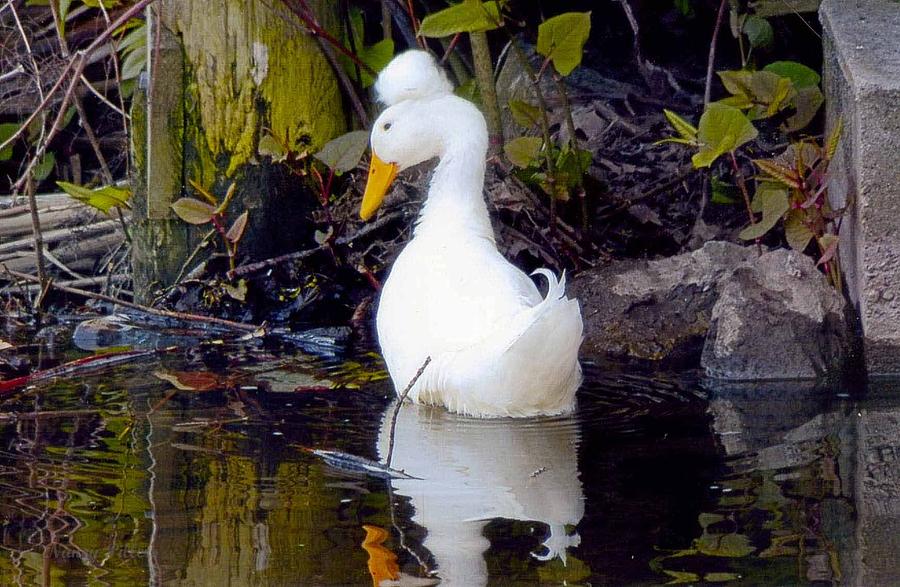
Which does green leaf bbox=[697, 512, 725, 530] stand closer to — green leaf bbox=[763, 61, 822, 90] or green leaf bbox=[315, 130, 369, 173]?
green leaf bbox=[315, 130, 369, 173]

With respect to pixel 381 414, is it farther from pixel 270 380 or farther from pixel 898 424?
pixel 898 424

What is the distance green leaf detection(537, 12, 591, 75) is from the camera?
158 inches

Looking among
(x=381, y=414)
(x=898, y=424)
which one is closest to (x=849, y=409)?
(x=898, y=424)

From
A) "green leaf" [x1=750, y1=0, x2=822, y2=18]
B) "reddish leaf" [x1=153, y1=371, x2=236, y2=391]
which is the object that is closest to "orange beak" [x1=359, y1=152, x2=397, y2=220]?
"reddish leaf" [x1=153, y1=371, x2=236, y2=391]

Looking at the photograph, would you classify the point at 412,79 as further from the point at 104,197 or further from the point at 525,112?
the point at 104,197

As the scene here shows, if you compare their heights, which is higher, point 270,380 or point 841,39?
point 841,39

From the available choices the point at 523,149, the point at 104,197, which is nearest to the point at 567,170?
the point at 523,149

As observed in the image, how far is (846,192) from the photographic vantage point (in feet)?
12.8

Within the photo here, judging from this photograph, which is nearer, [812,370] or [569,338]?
[569,338]

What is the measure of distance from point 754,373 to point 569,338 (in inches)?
38.1

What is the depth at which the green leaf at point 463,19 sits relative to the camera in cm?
394

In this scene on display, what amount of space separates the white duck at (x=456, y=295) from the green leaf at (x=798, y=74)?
3.82ft

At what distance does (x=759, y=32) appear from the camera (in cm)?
498

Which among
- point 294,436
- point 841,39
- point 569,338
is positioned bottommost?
point 294,436
